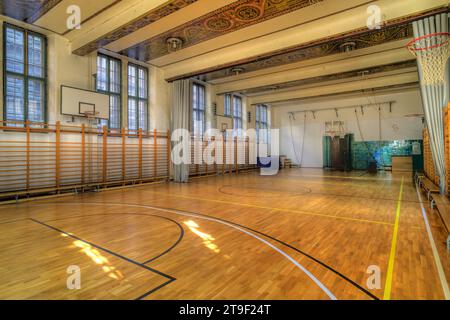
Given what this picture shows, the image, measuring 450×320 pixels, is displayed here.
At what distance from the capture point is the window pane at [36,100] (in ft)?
23.6

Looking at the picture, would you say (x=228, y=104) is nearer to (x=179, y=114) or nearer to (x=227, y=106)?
(x=227, y=106)

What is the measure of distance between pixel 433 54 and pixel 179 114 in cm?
810

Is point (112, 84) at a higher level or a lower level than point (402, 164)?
higher

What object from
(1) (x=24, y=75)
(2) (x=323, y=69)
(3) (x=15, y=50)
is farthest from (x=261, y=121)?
(3) (x=15, y=50)

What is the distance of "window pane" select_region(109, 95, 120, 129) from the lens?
9.08 m

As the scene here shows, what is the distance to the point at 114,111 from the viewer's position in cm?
920

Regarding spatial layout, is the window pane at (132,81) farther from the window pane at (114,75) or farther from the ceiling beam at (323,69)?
the ceiling beam at (323,69)

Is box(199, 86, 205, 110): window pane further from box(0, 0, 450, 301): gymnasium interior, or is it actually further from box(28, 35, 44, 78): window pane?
box(28, 35, 44, 78): window pane

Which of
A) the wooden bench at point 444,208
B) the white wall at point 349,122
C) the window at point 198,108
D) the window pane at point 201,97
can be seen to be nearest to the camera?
the wooden bench at point 444,208

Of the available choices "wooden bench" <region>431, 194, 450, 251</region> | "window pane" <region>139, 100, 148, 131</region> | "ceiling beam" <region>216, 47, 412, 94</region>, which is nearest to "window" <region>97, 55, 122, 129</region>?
"window pane" <region>139, 100, 148, 131</region>

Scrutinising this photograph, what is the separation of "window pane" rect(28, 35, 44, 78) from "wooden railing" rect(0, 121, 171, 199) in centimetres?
155

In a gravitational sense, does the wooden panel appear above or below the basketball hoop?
below

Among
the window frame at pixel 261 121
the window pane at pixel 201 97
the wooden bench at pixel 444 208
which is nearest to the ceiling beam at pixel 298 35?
the window pane at pixel 201 97

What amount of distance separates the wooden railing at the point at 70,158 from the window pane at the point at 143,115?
33cm
